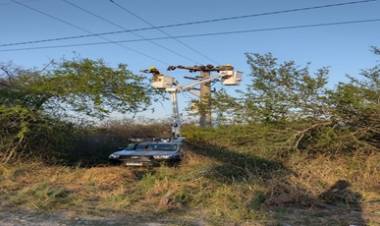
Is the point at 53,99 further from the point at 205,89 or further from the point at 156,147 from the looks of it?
the point at 205,89

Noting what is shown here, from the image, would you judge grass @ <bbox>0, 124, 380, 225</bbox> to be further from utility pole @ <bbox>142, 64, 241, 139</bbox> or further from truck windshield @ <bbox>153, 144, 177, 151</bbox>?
utility pole @ <bbox>142, 64, 241, 139</bbox>

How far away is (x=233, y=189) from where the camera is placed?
10680 mm

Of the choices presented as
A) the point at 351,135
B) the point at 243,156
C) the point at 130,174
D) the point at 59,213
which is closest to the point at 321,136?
the point at 351,135

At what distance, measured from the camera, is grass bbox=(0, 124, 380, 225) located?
888 cm

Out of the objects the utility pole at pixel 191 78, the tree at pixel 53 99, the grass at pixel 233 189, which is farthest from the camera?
the utility pole at pixel 191 78

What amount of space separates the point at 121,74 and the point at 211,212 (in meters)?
10.9

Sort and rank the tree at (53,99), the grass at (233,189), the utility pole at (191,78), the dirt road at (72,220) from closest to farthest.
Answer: the dirt road at (72,220) → the grass at (233,189) → the tree at (53,99) → the utility pole at (191,78)

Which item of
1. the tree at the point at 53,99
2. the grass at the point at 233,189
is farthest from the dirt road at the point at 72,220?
the tree at the point at 53,99

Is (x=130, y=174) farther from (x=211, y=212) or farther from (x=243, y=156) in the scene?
(x=211, y=212)

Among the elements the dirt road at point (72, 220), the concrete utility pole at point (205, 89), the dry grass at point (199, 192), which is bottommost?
the dirt road at point (72, 220)

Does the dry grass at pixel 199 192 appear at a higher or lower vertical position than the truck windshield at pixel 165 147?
lower

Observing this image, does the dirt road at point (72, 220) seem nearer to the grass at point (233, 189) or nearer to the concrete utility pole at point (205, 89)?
the grass at point (233, 189)

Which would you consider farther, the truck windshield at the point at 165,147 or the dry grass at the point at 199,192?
the truck windshield at the point at 165,147

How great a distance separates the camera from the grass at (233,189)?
8.88m
